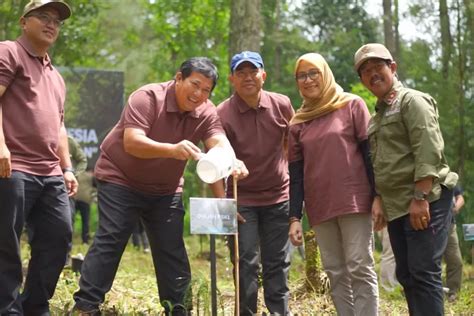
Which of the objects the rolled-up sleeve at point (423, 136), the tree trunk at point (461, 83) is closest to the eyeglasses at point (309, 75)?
the rolled-up sleeve at point (423, 136)

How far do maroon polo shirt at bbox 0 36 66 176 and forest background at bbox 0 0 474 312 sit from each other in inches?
197

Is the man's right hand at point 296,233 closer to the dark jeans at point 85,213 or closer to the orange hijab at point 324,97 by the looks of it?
the orange hijab at point 324,97

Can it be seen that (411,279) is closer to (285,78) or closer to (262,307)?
(262,307)

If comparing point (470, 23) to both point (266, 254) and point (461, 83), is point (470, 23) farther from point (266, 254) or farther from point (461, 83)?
point (266, 254)

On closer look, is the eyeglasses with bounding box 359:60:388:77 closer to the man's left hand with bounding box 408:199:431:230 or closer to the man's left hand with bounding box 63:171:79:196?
the man's left hand with bounding box 408:199:431:230

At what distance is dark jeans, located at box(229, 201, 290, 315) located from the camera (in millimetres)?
5574

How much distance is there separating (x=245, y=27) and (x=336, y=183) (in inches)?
195

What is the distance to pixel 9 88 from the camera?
15.6 feet

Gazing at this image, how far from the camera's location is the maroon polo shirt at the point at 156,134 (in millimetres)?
5199

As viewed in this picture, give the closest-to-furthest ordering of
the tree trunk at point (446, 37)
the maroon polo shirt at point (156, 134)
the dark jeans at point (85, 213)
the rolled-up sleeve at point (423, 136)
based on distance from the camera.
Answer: the rolled-up sleeve at point (423, 136)
the maroon polo shirt at point (156, 134)
the tree trunk at point (446, 37)
the dark jeans at point (85, 213)

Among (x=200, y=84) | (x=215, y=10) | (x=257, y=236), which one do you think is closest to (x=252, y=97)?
(x=200, y=84)

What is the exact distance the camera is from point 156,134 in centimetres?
523

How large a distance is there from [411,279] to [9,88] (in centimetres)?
271

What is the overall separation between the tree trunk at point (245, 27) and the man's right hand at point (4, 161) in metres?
5.45
